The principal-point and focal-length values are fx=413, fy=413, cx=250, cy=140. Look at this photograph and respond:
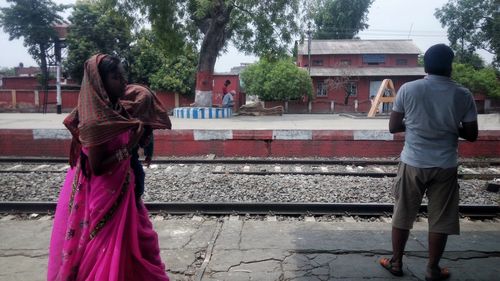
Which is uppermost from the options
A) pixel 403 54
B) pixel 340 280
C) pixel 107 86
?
pixel 403 54

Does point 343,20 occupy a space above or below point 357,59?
above

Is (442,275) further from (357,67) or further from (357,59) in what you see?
(357,59)

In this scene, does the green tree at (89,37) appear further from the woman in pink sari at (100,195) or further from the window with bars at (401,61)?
the woman in pink sari at (100,195)

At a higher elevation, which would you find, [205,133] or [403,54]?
[403,54]

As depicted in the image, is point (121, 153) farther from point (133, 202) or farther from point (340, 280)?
point (340, 280)

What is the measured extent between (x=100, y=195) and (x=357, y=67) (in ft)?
129

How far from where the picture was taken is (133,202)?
273 cm

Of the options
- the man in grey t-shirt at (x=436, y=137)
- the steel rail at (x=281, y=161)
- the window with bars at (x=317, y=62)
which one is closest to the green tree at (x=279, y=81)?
the window with bars at (x=317, y=62)

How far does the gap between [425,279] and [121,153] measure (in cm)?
272

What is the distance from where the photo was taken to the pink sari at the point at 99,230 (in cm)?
254

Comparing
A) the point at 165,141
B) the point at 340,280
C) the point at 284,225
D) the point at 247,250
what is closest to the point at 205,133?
the point at 165,141

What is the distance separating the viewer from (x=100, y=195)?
255cm

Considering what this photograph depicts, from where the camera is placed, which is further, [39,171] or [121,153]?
[39,171]

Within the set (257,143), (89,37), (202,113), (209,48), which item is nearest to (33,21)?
(89,37)
